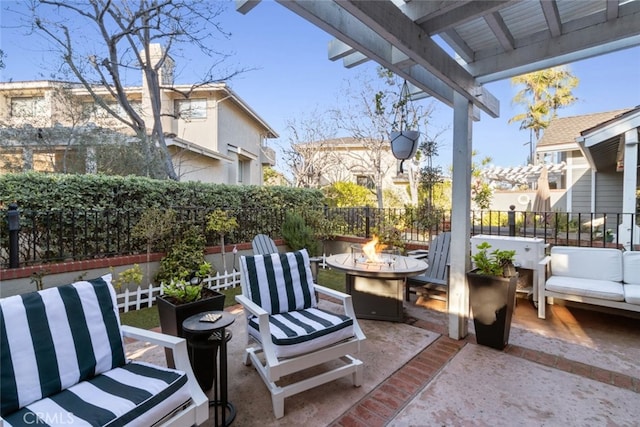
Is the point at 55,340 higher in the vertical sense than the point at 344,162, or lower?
lower

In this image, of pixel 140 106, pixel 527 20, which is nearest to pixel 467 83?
pixel 527 20

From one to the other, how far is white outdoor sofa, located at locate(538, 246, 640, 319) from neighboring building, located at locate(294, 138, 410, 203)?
29.4ft

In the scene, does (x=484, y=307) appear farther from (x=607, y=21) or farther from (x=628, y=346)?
(x=607, y=21)

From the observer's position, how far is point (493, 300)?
3.37 metres

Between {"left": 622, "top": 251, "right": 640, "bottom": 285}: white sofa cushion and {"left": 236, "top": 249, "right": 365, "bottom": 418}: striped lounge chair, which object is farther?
{"left": 622, "top": 251, "right": 640, "bottom": 285}: white sofa cushion

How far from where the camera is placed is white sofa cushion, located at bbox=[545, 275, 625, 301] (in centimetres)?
383

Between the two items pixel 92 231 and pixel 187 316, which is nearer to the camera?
pixel 187 316

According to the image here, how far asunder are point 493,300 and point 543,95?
908 inches

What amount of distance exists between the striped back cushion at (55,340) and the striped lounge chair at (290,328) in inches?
40.0

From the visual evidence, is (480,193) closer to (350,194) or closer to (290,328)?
(350,194)

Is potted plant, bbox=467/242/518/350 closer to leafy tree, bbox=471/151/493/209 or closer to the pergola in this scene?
the pergola

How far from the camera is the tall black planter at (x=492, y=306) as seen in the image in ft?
10.9

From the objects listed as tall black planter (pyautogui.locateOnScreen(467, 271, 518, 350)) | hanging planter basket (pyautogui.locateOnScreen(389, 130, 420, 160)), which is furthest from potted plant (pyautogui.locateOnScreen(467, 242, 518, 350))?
hanging planter basket (pyautogui.locateOnScreen(389, 130, 420, 160))

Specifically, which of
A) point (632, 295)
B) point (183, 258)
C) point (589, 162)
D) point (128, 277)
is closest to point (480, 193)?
point (589, 162)
